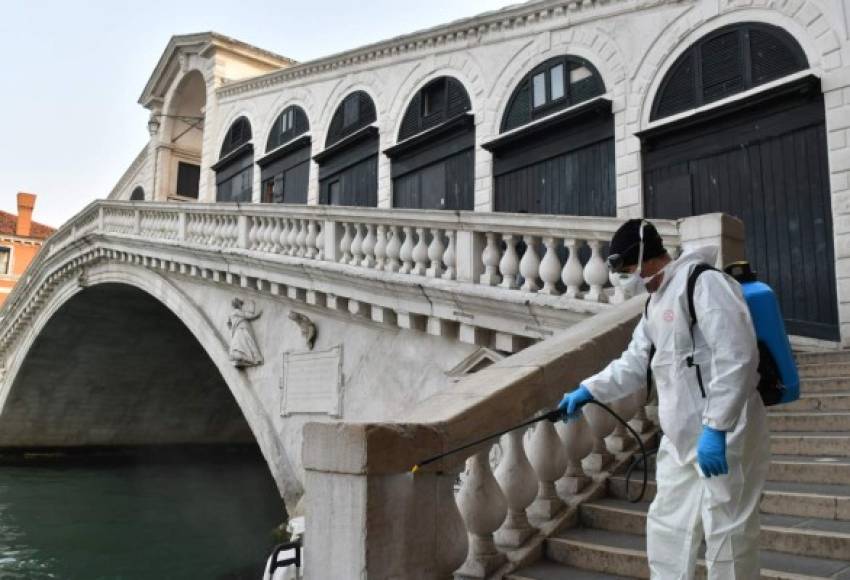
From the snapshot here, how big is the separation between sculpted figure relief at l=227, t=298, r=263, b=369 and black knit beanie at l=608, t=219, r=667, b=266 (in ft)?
29.3

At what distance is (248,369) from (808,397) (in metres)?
8.35

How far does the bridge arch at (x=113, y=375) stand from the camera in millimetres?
18641

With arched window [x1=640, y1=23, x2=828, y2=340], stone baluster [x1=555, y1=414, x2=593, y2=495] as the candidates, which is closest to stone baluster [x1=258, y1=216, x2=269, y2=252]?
arched window [x1=640, y1=23, x2=828, y2=340]

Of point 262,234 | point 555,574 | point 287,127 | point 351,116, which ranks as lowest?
point 555,574

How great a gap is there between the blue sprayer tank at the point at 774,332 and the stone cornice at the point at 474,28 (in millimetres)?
7937

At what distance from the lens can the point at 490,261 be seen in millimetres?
6621

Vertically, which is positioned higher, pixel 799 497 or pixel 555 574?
pixel 799 497

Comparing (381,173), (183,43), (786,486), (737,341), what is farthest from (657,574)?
(183,43)

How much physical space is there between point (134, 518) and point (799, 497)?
14004mm

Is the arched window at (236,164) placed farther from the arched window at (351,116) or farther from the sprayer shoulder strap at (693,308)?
the sprayer shoulder strap at (693,308)

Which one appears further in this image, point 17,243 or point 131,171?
point 17,243

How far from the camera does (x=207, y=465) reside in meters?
23.2

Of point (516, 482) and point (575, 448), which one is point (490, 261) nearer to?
point (575, 448)

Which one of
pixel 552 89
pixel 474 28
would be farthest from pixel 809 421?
pixel 474 28
